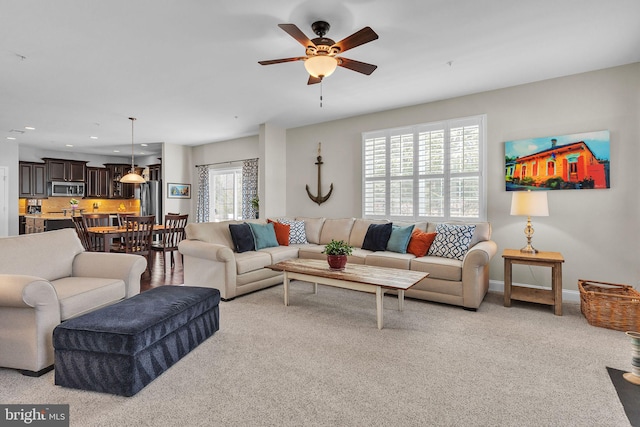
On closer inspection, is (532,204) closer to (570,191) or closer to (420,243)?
(570,191)

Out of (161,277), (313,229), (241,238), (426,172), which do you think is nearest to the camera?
(241,238)

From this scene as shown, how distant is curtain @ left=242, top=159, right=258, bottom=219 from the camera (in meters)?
7.25

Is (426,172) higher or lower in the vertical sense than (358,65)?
lower

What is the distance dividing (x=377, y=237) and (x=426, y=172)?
1306 mm

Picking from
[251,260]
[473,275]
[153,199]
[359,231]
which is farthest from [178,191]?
[473,275]

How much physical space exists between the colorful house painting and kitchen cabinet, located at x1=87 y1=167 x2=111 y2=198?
33.8ft

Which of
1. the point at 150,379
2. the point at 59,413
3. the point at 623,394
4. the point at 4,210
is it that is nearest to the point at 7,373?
the point at 59,413

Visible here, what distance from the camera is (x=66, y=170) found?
29.4 ft

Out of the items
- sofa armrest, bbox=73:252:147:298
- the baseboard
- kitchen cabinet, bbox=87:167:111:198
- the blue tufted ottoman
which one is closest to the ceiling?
sofa armrest, bbox=73:252:147:298

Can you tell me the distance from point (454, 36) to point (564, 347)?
282 cm

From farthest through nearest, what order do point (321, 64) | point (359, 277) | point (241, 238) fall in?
point (241, 238)
point (359, 277)
point (321, 64)

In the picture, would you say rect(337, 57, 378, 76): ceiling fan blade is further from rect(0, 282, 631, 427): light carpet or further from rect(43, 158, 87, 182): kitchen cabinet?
rect(43, 158, 87, 182): kitchen cabinet

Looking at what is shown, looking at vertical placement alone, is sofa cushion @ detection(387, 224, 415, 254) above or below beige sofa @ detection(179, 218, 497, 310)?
above

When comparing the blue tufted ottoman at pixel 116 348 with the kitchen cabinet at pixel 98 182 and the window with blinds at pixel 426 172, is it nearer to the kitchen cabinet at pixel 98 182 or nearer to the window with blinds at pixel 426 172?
the window with blinds at pixel 426 172
